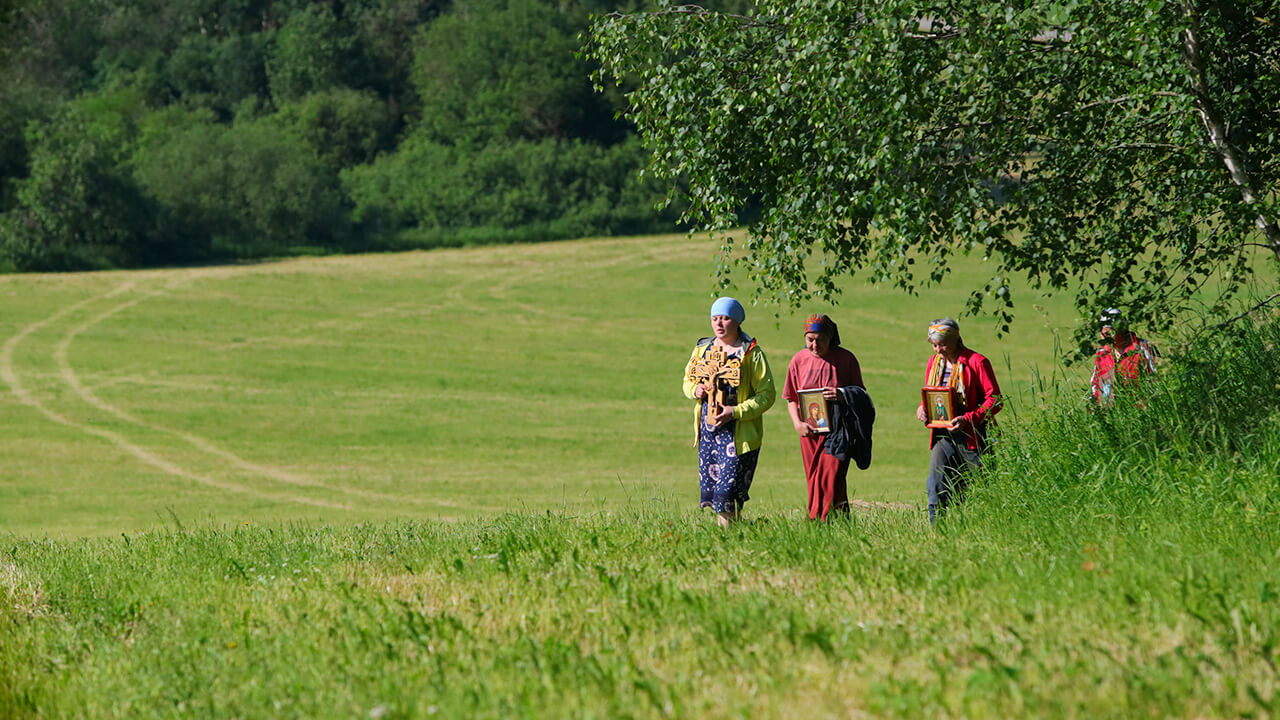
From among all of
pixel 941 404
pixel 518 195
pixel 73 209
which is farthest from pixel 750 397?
pixel 518 195

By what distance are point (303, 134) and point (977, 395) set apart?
83.3 m

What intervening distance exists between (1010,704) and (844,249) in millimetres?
6200

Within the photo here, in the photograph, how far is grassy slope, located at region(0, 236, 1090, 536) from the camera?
2461 cm

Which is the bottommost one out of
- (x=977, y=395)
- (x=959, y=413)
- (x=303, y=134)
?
(x=959, y=413)

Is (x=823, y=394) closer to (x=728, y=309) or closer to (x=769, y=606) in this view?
(x=728, y=309)

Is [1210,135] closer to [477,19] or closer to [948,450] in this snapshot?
[948,450]

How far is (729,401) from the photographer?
366 inches

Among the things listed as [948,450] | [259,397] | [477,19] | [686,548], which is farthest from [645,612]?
[477,19]

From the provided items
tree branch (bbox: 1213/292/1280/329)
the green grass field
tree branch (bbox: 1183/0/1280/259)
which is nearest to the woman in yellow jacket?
the green grass field

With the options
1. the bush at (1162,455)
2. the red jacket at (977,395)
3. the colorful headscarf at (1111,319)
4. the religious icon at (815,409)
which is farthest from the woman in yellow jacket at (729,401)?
the colorful headscarf at (1111,319)

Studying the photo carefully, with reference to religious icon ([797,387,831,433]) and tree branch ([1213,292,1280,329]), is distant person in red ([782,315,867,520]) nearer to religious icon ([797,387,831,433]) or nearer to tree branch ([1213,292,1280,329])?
religious icon ([797,387,831,433])

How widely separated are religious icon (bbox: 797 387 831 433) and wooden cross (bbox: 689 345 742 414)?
56 cm

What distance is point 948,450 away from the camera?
974 centimetres

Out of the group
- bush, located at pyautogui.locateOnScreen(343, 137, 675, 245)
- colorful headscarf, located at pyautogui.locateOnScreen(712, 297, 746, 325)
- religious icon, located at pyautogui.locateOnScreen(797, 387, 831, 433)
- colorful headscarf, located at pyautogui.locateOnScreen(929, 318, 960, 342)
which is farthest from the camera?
bush, located at pyautogui.locateOnScreen(343, 137, 675, 245)
